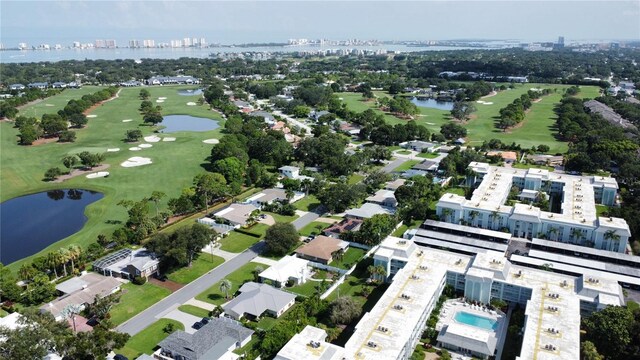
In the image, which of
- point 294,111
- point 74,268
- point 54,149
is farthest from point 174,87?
point 74,268

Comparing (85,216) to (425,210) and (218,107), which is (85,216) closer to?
(425,210)

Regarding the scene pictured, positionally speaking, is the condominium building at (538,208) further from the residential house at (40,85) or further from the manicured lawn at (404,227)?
the residential house at (40,85)

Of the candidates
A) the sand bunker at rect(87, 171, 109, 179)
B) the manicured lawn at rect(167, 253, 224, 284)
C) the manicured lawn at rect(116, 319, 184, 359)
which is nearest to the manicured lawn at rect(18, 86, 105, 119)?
the sand bunker at rect(87, 171, 109, 179)

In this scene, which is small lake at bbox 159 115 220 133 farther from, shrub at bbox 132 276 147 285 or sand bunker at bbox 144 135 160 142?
shrub at bbox 132 276 147 285

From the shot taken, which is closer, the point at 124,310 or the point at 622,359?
the point at 622,359

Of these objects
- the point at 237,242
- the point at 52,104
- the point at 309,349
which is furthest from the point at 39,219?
the point at 52,104

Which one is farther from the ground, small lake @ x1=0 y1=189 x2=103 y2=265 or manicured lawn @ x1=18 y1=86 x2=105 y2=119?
manicured lawn @ x1=18 y1=86 x2=105 y2=119
